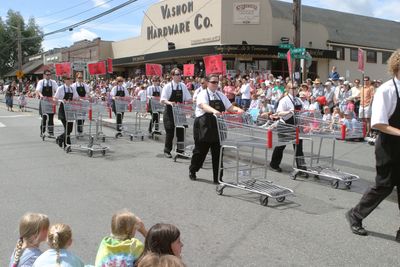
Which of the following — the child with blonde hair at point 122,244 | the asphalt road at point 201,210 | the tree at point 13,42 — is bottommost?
the asphalt road at point 201,210

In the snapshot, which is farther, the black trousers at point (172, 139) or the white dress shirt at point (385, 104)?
the black trousers at point (172, 139)

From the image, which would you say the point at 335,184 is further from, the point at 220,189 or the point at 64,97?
the point at 64,97

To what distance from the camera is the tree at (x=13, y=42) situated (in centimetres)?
7781

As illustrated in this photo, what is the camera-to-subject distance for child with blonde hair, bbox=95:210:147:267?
3.54 metres

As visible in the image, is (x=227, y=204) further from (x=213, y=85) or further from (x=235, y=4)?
(x=235, y=4)

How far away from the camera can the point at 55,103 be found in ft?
45.9

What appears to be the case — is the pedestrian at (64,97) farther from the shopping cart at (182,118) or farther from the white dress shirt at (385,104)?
the white dress shirt at (385,104)

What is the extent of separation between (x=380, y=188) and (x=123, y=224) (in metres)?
3.32

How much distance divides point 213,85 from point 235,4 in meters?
22.2

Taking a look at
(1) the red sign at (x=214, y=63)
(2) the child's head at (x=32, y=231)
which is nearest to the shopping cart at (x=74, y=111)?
(1) the red sign at (x=214, y=63)

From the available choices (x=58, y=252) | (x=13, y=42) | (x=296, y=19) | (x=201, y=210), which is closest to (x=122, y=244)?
(x=58, y=252)

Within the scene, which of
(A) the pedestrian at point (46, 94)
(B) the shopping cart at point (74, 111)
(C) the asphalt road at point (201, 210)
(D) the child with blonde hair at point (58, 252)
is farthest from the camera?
(A) the pedestrian at point (46, 94)

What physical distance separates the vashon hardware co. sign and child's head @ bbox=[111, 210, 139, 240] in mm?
27462

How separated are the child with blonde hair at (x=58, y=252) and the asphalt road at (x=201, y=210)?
5.70 feet
